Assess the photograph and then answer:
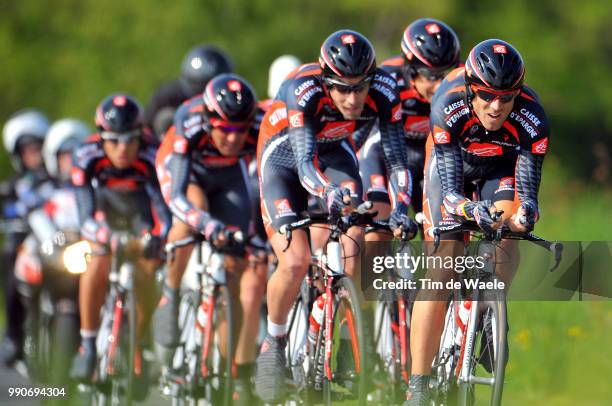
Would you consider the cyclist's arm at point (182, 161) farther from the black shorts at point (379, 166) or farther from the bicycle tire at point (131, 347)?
the black shorts at point (379, 166)

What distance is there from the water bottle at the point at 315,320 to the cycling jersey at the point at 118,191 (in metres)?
2.64

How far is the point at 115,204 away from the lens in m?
10.9

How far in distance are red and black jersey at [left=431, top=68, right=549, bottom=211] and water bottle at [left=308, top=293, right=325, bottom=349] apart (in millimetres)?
1089

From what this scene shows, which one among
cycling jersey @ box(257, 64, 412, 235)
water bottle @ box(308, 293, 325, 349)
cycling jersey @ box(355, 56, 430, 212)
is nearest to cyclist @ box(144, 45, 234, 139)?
cycling jersey @ box(355, 56, 430, 212)

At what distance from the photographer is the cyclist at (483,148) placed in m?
6.79

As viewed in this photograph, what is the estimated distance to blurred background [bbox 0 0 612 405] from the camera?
27781 mm

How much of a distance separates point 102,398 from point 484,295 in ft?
12.7

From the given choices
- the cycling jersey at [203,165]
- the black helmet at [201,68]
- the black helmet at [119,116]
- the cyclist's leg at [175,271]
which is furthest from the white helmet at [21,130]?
the cyclist's leg at [175,271]

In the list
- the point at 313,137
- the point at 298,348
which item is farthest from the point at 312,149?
the point at 298,348

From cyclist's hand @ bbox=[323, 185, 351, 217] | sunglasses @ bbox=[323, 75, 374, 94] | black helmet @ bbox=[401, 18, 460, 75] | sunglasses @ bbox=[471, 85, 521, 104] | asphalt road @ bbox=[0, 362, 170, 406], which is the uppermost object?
black helmet @ bbox=[401, 18, 460, 75]

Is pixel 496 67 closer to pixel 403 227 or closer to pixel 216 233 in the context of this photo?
pixel 403 227

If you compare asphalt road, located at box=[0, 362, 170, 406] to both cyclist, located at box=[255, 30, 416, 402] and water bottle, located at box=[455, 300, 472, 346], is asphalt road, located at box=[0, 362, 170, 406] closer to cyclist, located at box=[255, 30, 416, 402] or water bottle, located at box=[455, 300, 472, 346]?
cyclist, located at box=[255, 30, 416, 402]

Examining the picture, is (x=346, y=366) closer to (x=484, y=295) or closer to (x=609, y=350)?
(x=484, y=295)

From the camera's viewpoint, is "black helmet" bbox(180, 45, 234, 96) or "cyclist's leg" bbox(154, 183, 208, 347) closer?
"cyclist's leg" bbox(154, 183, 208, 347)
